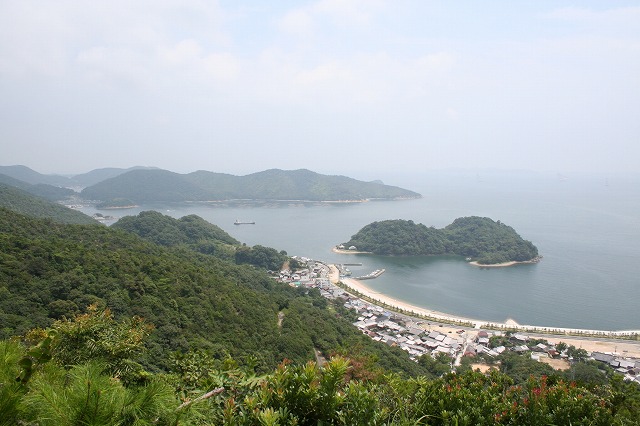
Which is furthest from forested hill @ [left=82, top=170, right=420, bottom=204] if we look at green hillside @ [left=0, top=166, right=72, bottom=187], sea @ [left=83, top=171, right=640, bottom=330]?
green hillside @ [left=0, top=166, right=72, bottom=187]

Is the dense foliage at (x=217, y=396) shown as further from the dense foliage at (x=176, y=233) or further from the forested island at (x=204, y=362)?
the dense foliage at (x=176, y=233)

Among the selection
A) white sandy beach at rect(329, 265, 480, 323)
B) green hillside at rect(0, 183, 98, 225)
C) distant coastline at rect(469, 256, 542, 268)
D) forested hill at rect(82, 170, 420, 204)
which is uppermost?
forested hill at rect(82, 170, 420, 204)

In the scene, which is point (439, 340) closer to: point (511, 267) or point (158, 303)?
point (158, 303)

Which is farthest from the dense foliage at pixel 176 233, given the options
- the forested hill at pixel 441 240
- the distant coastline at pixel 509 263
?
the distant coastline at pixel 509 263

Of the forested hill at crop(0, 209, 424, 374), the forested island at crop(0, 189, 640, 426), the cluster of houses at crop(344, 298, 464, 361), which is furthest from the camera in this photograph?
the cluster of houses at crop(344, 298, 464, 361)

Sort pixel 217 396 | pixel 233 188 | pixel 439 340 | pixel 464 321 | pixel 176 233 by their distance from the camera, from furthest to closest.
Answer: pixel 233 188
pixel 176 233
pixel 464 321
pixel 439 340
pixel 217 396

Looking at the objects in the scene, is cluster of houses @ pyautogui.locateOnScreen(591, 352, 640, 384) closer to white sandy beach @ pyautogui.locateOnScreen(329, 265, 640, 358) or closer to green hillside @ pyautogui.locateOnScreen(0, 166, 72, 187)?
white sandy beach @ pyautogui.locateOnScreen(329, 265, 640, 358)

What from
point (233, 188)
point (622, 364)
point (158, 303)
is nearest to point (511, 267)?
point (622, 364)
